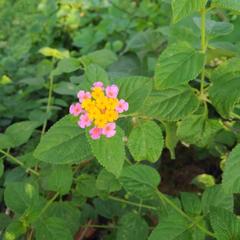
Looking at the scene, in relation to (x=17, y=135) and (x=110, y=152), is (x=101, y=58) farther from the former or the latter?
(x=110, y=152)

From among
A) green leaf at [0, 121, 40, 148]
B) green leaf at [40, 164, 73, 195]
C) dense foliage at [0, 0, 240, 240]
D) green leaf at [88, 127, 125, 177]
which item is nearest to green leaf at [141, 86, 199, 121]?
dense foliage at [0, 0, 240, 240]

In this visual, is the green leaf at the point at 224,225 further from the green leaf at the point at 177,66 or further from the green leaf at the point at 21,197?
the green leaf at the point at 21,197

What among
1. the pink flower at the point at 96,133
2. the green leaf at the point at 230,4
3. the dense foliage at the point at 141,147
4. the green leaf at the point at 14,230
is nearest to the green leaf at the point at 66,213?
the dense foliage at the point at 141,147

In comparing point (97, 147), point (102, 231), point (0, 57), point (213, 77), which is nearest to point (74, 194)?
point (102, 231)

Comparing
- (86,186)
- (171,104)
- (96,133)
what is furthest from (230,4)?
(86,186)

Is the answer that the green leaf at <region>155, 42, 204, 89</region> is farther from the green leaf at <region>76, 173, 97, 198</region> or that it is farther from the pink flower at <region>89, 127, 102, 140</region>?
the green leaf at <region>76, 173, 97, 198</region>
